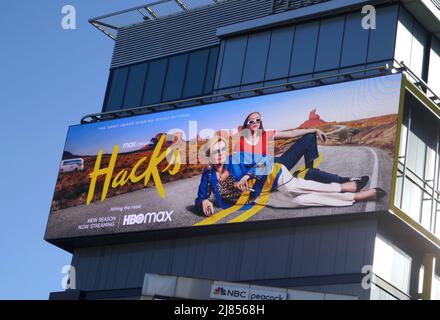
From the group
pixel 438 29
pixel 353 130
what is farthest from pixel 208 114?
pixel 438 29

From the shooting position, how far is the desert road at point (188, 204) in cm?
3478

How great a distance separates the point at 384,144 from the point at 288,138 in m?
4.11

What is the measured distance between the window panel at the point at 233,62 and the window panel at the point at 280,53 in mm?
1558

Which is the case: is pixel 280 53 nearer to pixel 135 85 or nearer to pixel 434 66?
pixel 434 66

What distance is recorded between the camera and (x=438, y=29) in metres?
40.1

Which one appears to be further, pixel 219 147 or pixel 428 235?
pixel 219 147

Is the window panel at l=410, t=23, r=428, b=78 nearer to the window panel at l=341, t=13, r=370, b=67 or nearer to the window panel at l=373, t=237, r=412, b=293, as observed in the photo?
the window panel at l=341, t=13, r=370, b=67

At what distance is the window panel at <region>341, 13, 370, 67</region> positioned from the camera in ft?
127

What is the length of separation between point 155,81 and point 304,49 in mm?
8484

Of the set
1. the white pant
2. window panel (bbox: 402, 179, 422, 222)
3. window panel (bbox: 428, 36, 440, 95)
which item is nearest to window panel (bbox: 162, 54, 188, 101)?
the white pant

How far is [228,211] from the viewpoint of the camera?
Result: 125ft

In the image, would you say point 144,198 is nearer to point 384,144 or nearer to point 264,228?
point 264,228

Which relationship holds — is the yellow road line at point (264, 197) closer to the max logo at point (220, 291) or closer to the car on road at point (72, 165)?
the max logo at point (220, 291)
